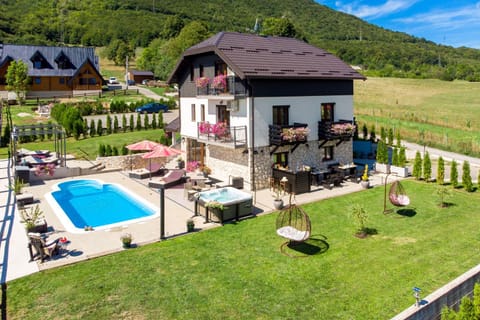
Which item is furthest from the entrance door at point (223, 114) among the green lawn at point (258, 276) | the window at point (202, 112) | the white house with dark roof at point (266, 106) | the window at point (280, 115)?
the green lawn at point (258, 276)

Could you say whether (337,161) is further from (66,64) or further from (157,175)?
(66,64)

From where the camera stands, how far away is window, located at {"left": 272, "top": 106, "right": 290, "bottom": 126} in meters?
20.2

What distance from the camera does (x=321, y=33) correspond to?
407 ft

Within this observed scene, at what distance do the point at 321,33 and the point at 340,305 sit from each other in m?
125

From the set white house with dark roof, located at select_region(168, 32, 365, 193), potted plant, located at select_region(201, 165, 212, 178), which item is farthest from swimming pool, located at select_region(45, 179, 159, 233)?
white house with dark roof, located at select_region(168, 32, 365, 193)

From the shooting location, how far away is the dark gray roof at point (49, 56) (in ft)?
180

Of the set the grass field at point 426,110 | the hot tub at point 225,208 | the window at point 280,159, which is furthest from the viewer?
the grass field at point 426,110

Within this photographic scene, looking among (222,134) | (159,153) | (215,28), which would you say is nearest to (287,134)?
(222,134)

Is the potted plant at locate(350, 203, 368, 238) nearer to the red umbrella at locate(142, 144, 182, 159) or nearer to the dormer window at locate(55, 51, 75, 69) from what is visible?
the red umbrella at locate(142, 144, 182, 159)

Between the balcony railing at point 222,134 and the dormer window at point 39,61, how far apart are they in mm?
44008

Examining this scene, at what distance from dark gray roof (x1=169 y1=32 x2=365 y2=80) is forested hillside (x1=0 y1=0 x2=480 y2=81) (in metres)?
66.0

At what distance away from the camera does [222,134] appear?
2053cm

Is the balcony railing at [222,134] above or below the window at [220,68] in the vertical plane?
below

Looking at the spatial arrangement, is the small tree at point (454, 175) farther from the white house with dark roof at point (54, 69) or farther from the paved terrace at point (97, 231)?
the white house with dark roof at point (54, 69)
